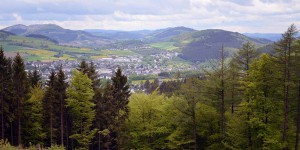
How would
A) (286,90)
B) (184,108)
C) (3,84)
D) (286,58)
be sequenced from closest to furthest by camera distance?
(286,58) < (286,90) < (184,108) < (3,84)

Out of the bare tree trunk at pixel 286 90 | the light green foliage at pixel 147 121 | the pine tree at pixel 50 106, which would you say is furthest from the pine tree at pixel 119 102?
the bare tree trunk at pixel 286 90

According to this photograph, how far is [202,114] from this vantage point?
31.5 metres

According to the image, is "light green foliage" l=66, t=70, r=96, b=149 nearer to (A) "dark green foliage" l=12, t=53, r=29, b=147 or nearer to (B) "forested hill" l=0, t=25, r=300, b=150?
(B) "forested hill" l=0, t=25, r=300, b=150

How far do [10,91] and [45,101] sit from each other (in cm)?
443

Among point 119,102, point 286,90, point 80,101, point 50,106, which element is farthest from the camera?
point 119,102

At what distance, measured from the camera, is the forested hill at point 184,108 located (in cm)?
2439

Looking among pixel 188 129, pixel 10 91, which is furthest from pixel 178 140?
pixel 10 91

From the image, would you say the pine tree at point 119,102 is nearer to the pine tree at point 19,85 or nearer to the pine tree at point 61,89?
the pine tree at point 61,89

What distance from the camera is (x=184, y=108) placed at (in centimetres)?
2938

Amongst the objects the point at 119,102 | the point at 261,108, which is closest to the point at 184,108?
the point at 261,108

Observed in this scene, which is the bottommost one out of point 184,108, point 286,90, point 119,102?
point 119,102

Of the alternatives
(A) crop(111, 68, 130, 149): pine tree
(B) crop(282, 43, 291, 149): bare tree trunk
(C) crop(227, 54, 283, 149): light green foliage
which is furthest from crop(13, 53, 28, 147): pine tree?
(B) crop(282, 43, 291, 149): bare tree trunk

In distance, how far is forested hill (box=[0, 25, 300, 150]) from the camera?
24.4 m

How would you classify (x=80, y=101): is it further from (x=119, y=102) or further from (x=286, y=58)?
(x=286, y=58)
